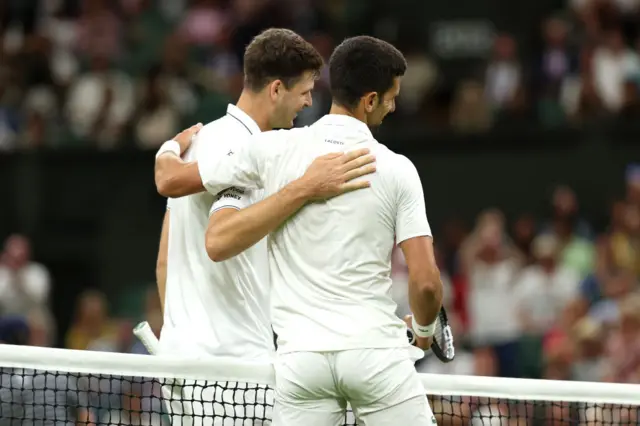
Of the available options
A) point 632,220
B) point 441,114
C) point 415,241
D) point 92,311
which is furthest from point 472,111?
point 415,241

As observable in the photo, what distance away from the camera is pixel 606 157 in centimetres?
1409

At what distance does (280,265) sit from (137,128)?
35.7 ft

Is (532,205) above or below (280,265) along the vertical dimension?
below

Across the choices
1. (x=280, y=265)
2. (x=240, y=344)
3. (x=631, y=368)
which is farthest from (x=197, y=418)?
(x=631, y=368)

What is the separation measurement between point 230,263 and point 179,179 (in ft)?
1.55

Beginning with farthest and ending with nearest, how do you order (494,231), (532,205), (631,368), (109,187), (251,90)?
(109,187), (532,205), (494,231), (631,368), (251,90)

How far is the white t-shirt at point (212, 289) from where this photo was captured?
19.4ft

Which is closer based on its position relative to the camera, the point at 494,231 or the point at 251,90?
the point at 251,90

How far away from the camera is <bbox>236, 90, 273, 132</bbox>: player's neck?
5.95 metres

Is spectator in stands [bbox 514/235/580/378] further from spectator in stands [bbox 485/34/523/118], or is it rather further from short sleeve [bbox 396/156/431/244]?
short sleeve [bbox 396/156/431/244]

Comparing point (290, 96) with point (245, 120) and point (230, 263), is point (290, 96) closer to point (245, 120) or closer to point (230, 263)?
point (245, 120)

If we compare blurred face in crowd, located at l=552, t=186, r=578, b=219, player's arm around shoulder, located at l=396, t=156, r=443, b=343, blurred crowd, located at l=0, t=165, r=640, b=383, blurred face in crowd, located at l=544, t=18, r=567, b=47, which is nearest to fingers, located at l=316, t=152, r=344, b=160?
player's arm around shoulder, located at l=396, t=156, r=443, b=343

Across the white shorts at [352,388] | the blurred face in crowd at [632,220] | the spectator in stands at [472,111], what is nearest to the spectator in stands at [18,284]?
the spectator in stands at [472,111]

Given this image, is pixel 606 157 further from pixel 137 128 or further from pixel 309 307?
pixel 309 307
